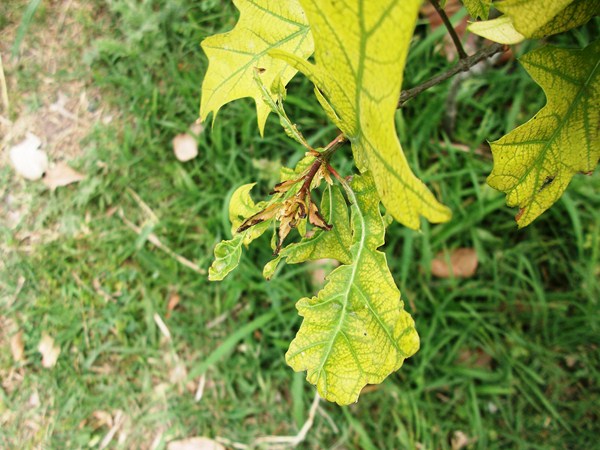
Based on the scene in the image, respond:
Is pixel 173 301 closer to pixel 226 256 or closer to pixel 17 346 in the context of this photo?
pixel 17 346

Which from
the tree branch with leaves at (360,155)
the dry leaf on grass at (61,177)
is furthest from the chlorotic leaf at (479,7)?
the dry leaf on grass at (61,177)

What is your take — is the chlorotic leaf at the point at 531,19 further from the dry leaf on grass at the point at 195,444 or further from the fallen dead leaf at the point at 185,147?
the dry leaf on grass at the point at 195,444

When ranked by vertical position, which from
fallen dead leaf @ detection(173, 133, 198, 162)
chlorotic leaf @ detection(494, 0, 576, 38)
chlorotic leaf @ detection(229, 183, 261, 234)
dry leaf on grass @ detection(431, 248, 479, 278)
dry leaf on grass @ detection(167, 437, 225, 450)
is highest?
chlorotic leaf @ detection(494, 0, 576, 38)

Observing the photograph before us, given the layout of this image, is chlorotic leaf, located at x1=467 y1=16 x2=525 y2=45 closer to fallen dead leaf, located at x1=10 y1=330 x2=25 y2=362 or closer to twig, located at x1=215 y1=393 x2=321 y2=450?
twig, located at x1=215 y1=393 x2=321 y2=450

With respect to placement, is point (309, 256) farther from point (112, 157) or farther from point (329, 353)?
point (112, 157)

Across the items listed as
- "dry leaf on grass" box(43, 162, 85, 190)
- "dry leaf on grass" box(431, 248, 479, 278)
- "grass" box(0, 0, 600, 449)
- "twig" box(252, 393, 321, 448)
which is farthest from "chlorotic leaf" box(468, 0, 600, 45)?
"dry leaf on grass" box(43, 162, 85, 190)
